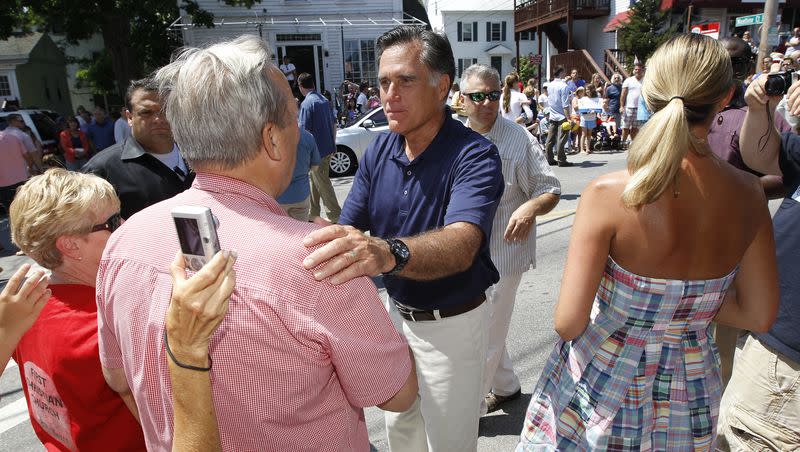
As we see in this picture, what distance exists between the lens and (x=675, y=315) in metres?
1.72

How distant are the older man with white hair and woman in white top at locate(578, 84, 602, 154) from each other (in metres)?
12.4

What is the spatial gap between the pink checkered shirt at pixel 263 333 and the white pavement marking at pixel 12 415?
9.85ft

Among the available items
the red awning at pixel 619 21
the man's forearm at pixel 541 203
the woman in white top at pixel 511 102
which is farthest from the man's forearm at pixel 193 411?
the red awning at pixel 619 21

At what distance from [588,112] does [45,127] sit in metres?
14.1

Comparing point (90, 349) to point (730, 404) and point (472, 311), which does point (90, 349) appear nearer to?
point (472, 311)

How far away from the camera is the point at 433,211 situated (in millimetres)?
2299

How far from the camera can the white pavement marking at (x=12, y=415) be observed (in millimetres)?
3562

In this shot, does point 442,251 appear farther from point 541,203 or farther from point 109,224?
point 541,203

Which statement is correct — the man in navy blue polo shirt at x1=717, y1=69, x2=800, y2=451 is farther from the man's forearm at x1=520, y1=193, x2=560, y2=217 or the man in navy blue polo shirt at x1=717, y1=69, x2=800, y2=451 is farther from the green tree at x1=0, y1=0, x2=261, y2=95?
the green tree at x1=0, y1=0, x2=261, y2=95

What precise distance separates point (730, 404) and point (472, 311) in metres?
1.11

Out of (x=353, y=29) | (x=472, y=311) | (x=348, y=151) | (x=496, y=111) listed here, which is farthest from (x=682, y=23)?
(x=472, y=311)

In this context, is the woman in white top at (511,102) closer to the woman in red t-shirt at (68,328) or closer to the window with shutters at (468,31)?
the woman in red t-shirt at (68,328)

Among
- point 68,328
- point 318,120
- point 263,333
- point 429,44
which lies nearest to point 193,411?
point 263,333

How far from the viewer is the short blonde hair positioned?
5.61ft
